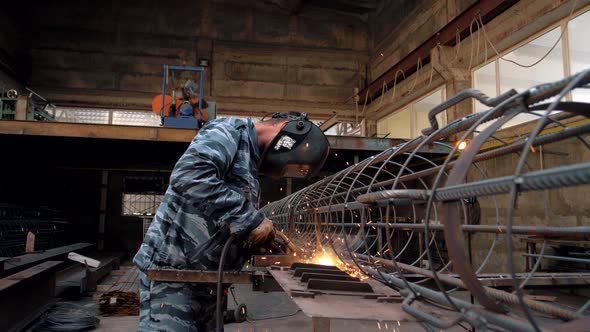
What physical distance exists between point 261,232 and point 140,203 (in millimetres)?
9234

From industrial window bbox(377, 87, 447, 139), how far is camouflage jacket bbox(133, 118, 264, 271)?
7.13 m

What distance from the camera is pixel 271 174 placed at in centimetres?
242

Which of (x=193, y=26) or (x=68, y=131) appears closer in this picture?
(x=68, y=131)

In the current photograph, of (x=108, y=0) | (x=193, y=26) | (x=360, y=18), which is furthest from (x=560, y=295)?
(x=108, y=0)

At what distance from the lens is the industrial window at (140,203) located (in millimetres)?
10344

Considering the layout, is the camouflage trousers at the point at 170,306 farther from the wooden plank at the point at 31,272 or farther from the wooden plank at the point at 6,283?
the wooden plank at the point at 31,272

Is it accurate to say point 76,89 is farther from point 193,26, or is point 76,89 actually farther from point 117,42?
point 193,26

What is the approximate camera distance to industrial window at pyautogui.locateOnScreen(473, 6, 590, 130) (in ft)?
19.1

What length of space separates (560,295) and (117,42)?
456 inches

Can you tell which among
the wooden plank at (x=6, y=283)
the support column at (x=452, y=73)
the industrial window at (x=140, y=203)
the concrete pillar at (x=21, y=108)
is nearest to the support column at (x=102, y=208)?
the industrial window at (x=140, y=203)

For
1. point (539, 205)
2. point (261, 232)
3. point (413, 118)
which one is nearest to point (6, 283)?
point (261, 232)

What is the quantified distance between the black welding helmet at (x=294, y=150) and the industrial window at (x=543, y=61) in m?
4.62

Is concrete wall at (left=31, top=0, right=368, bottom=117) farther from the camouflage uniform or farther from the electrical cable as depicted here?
the camouflage uniform

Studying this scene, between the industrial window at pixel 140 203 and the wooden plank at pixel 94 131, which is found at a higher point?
the wooden plank at pixel 94 131
